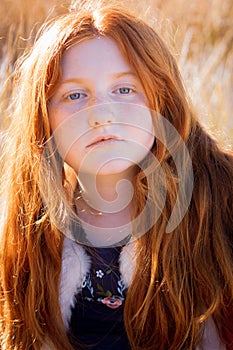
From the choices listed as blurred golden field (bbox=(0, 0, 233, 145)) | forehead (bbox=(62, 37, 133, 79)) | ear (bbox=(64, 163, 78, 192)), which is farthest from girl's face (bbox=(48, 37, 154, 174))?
blurred golden field (bbox=(0, 0, 233, 145))

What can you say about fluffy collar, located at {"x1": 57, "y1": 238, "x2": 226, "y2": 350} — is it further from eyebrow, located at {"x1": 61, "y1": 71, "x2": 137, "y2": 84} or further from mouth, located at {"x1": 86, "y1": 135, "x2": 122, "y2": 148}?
eyebrow, located at {"x1": 61, "y1": 71, "x2": 137, "y2": 84}

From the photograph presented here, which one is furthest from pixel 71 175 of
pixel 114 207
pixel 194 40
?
pixel 194 40

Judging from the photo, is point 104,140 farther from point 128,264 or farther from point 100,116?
point 128,264

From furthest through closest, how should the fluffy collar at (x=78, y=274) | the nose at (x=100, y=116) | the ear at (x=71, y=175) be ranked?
the ear at (x=71, y=175), the fluffy collar at (x=78, y=274), the nose at (x=100, y=116)

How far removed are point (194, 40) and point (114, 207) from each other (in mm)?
1947

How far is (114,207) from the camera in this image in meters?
1.90

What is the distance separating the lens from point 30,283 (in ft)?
6.14

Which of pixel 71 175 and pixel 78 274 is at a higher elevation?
pixel 71 175

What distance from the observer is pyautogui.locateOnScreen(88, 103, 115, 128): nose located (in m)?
1.69

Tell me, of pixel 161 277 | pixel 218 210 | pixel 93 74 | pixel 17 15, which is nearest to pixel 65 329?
pixel 161 277

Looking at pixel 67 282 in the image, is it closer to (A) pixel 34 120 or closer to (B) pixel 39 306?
(B) pixel 39 306

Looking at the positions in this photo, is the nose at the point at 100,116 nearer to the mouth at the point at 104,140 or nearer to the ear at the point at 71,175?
the mouth at the point at 104,140

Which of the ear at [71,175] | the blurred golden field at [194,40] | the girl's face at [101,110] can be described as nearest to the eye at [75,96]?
the girl's face at [101,110]

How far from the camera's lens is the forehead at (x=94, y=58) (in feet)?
5.67
